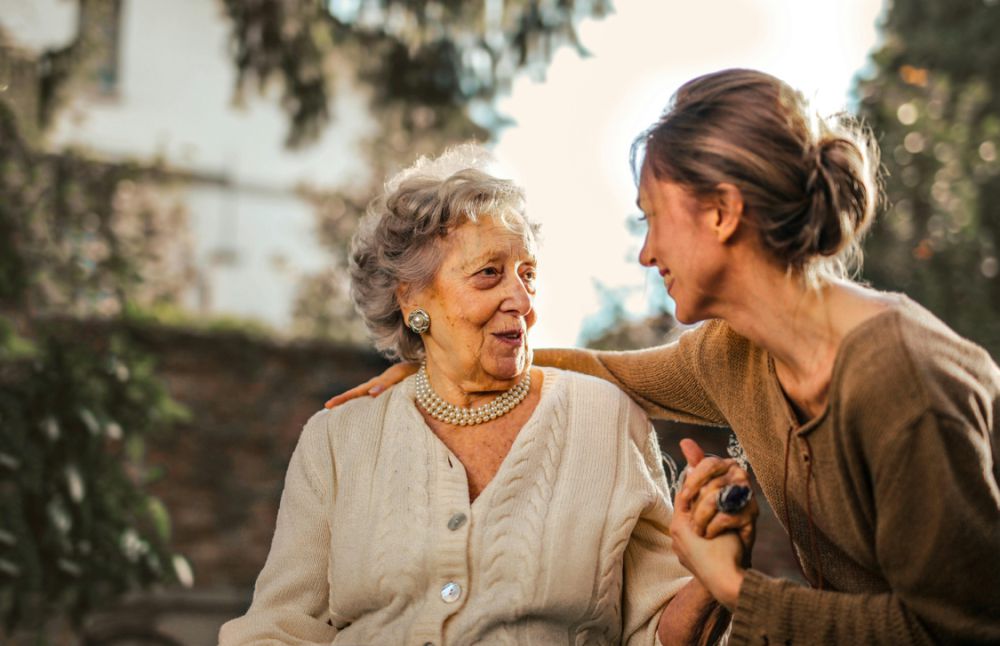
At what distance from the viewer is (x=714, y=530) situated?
231 cm

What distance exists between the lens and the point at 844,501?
2229mm

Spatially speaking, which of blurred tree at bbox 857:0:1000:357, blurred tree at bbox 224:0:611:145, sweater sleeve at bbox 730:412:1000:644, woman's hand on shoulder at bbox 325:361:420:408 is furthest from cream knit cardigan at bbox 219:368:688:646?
blurred tree at bbox 224:0:611:145

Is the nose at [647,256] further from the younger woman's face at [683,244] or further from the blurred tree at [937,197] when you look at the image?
the blurred tree at [937,197]

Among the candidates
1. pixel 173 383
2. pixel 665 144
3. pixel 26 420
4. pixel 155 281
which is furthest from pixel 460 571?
pixel 155 281

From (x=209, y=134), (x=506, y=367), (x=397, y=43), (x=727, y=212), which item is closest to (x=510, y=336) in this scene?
(x=506, y=367)

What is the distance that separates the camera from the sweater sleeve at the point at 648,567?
A: 8.86 ft

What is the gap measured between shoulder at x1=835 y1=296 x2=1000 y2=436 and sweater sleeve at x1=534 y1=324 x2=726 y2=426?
65 cm

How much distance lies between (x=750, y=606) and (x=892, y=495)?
0.36 m

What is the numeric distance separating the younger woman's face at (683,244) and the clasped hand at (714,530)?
1.10 ft

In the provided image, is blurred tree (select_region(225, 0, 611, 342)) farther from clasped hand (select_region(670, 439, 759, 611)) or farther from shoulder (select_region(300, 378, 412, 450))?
clasped hand (select_region(670, 439, 759, 611))

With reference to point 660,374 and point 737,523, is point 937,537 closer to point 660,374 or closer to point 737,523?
point 737,523

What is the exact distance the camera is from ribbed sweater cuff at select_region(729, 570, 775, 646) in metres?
2.22

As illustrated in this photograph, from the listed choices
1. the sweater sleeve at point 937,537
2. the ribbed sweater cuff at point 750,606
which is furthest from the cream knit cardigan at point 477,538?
the sweater sleeve at point 937,537

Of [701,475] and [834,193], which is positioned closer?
[834,193]
